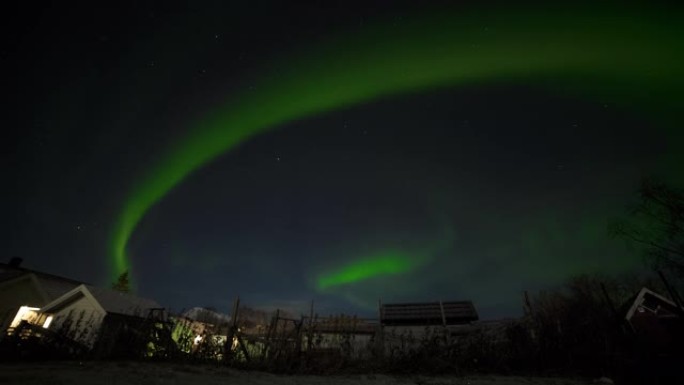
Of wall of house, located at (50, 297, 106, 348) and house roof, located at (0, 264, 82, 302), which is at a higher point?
house roof, located at (0, 264, 82, 302)

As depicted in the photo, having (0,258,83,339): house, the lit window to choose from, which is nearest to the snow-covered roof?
(0,258,83,339): house

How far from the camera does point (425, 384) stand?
968 centimetres

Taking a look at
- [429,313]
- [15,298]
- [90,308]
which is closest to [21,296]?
[15,298]

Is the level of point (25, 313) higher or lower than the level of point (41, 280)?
lower

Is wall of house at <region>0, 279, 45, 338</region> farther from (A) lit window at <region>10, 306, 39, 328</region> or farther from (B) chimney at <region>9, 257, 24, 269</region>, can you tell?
(B) chimney at <region>9, 257, 24, 269</region>

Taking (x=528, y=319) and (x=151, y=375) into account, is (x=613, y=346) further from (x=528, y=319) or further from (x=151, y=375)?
(x=151, y=375)

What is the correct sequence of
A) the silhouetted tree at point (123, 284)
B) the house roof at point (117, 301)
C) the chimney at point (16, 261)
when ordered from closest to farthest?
the house roof at point (117, 301), the chimney at point (16, 261), the silhouetted tree at point (123, 284)

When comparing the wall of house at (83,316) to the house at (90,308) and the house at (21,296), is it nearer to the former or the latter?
the house at (90,308)

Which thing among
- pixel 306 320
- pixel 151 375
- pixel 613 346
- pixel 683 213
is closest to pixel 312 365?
pixel 306 320

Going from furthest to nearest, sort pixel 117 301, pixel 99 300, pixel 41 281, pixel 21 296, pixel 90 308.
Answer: pixel 41 281
pixel 21 296
pixel 117 301
pixel 99 300
pixel 90 308

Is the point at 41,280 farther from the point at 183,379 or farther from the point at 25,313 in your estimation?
the point at 183,379

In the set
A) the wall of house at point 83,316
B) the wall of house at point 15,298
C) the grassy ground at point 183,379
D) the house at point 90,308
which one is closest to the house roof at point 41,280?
the wall of house at point 15,298

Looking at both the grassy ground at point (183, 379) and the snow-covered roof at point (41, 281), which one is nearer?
the grassy ground at point (183, 379)

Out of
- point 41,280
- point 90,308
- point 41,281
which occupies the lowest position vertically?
point 90,308
